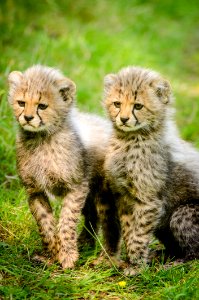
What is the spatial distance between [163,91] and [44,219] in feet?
4.05

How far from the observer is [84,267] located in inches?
167

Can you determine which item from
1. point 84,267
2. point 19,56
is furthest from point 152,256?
point 19,56

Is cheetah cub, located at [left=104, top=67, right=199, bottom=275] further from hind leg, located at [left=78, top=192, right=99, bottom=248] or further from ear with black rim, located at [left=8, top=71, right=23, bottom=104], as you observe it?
ear with black rim, located at [left=8, top=71, right=23, bottom=104]

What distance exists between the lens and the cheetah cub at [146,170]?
4.11m

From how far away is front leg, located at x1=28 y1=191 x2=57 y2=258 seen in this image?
4.24 m

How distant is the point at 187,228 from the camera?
4.27 metres

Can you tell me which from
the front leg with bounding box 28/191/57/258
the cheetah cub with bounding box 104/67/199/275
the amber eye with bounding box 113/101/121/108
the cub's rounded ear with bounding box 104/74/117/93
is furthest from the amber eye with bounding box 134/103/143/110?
the front leg with bounding box 28/191/57/258

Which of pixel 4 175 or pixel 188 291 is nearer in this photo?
pixel 188 291

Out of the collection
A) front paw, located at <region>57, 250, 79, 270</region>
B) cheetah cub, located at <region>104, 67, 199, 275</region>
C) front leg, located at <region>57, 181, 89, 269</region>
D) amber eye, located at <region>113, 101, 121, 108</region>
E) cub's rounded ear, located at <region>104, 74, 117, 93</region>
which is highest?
cub's rounded ear, located at <region>104, 74, 117, 93</region>

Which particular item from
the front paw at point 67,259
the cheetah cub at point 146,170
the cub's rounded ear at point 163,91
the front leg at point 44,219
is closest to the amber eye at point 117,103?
the cheetah cub at point 146,170

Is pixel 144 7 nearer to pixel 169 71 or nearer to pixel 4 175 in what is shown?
pixel 169 71

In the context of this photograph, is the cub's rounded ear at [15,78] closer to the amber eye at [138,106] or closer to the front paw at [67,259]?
the amber eye at [138,106]

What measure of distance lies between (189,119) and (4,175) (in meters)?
2.82

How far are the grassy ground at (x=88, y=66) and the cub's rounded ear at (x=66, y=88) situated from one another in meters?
1.00
